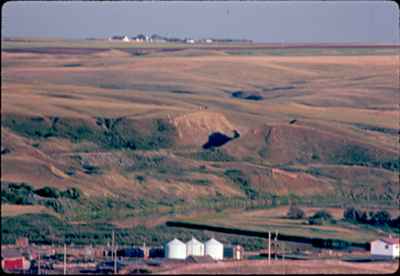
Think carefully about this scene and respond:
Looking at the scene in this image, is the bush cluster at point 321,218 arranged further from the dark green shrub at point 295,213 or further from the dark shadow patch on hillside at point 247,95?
the dark shadow patch on hillside at point 247,95

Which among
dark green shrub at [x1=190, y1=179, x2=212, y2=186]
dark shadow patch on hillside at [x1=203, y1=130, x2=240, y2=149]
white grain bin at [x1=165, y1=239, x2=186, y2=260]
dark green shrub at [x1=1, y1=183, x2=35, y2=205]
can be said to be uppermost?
dark shadow patch on hillside at [x1=203, y1=130, x2=240, y2=149]

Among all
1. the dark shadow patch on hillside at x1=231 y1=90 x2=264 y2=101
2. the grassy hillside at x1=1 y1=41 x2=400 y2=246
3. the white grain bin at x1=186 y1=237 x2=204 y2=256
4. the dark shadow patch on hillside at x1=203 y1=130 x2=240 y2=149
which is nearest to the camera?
the white grain bin at x1=186 y1=237 x2=204 y2=256

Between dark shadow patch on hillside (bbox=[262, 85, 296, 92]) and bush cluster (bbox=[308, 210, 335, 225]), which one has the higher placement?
dark shadow patch on hillside (bbox=[262, 85, 296, 92])

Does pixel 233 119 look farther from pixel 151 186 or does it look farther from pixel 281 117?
pixel 151 186

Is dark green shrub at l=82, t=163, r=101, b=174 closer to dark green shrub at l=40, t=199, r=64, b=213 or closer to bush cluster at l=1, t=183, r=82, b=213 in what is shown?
bush cluster at l=1, t=183, r=82, b=213

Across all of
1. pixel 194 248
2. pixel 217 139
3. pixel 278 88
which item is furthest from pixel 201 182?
pixel 278 88

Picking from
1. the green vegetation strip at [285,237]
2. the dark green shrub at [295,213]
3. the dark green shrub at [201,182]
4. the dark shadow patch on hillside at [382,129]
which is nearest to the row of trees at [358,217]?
the dark green shrub at [295,213]

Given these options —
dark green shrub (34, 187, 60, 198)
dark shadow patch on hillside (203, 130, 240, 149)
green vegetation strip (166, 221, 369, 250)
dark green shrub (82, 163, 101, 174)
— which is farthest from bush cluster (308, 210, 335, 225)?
dark shadow patch on hillside (203, 130, 240, 149)
